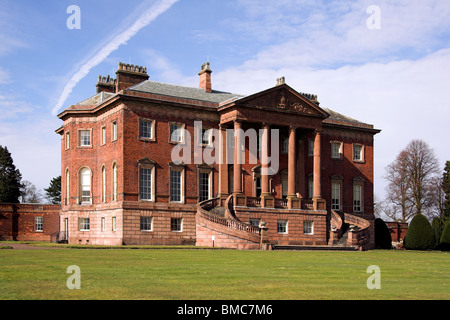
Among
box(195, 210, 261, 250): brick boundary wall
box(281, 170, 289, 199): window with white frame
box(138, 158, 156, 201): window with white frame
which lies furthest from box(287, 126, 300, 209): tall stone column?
box(138, 158, 156, 201): window with white frame

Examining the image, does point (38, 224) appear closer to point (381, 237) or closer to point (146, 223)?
point (146, 223)

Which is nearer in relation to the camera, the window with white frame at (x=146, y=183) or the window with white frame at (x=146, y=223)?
the window with white frame at (x=146, y=223)

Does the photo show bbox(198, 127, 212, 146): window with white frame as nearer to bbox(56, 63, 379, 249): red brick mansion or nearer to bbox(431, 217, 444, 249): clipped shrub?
bbox(56, 63, 379, 249): red brick mansion

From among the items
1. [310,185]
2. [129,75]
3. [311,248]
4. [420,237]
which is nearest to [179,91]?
[129,75]

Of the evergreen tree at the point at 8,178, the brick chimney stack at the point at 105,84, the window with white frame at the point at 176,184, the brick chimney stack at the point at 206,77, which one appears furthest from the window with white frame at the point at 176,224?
the evergreen tree at the point at 8,178

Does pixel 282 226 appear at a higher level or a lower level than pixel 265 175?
lower

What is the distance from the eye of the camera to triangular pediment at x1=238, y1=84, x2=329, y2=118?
48.0 m

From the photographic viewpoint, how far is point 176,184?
47719mm

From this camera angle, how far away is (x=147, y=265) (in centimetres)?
2041

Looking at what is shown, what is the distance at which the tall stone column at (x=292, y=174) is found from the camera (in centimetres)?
4916

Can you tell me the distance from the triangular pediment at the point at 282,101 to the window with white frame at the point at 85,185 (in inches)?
585

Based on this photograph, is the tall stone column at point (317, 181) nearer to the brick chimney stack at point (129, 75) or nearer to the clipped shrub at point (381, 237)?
the clipped shrub at point (381, 237)

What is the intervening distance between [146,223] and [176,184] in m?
4.16
